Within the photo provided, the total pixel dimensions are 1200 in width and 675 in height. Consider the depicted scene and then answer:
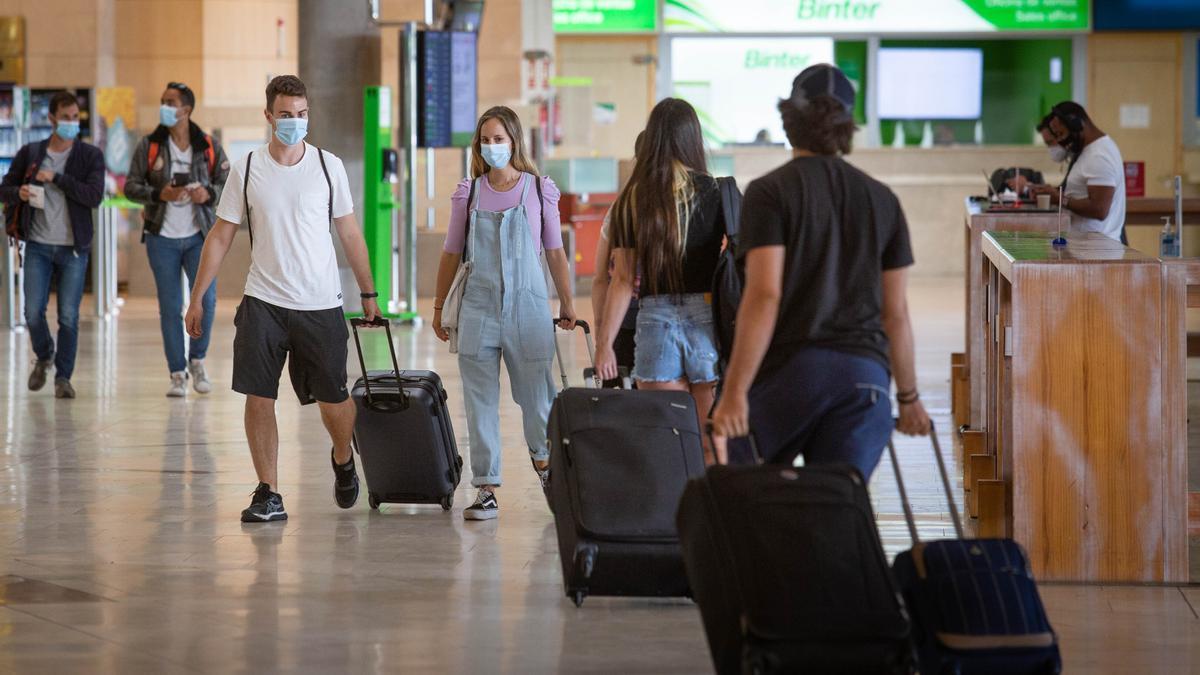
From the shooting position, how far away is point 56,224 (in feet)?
31.4

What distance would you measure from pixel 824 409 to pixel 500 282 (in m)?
2.35

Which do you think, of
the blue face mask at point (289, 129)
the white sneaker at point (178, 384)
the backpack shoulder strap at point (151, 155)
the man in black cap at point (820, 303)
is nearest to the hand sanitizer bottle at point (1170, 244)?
the blue face mask at point (289, 129)

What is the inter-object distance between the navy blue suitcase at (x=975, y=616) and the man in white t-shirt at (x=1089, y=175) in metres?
4.83

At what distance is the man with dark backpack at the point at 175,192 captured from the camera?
29.2 feet

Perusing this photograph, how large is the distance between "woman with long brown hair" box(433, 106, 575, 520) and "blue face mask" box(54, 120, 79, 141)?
15.3ft

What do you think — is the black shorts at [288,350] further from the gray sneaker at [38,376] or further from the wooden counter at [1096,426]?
the gray sneaker at [38,376]

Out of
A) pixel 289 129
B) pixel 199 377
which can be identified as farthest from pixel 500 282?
pixel 199 377

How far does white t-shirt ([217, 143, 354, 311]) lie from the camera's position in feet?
18.7

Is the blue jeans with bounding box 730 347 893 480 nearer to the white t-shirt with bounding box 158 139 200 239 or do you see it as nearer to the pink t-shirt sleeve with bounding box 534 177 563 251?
the pink t-shirt sleeve with bounding box 534 177 563 251

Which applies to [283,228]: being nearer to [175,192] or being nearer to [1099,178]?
[175,192]

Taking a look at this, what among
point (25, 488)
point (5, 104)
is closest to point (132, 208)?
point (5, 104)

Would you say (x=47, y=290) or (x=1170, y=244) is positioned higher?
(x=1170, y=244)

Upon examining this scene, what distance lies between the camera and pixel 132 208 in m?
18.0

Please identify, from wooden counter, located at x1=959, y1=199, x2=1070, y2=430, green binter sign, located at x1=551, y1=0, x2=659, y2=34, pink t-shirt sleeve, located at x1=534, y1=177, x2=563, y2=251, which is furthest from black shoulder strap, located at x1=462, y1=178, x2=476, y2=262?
green binter sign, located at x1=551, y1=0, x2=659, y2=34
